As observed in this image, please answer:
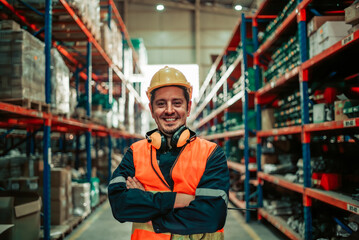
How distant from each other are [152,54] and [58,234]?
15.6 metres

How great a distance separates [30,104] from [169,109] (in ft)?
6.94

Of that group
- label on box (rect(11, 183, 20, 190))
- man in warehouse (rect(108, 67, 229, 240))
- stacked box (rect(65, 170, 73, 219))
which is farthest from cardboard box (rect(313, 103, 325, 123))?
label on box (rect(11, 183, 20, 190))

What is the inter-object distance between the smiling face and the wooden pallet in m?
1.95

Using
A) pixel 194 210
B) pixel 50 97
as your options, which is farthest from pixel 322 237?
pixel 50 97

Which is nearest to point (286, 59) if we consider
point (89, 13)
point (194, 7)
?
point (89, 13)

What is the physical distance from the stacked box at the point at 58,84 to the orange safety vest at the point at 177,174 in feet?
8.75

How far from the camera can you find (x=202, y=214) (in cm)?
180

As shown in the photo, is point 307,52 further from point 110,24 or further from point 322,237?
point 110,24

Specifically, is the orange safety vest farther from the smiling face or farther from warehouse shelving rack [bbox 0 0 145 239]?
warehouse shelving rack [bbox 0 0 145 239]

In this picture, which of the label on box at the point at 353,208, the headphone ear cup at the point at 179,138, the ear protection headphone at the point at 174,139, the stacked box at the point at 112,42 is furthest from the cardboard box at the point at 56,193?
the label on box at the point at 353,208

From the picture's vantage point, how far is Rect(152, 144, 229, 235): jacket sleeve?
180 centimetres

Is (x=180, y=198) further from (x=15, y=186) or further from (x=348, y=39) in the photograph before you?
(x=15, y=186)

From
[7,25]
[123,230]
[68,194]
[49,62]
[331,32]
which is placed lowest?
[123,230]

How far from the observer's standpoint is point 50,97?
411cm
